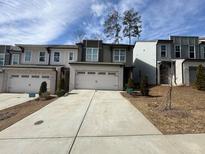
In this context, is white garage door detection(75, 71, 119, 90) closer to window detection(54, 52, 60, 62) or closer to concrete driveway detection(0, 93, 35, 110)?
window detection(54, 52, 60, 62)

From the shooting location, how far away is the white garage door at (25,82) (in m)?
17.2

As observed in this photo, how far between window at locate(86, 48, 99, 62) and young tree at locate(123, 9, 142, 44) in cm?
1322

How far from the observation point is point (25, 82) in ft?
56.7

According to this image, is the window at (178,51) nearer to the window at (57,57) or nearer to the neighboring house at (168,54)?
the neighboring house at (168,54)

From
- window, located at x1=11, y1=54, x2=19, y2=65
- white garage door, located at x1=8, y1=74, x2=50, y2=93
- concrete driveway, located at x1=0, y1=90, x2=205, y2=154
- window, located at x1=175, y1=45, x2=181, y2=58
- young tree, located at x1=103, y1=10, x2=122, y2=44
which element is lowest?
concrete driveway, located at x1=0, y1=90, x2=205, y2=154

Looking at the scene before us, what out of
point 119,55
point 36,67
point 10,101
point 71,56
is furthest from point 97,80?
point 10,101

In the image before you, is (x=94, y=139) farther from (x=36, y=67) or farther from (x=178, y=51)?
(x=178, y=51)

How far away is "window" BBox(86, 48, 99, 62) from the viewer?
19.7 meters

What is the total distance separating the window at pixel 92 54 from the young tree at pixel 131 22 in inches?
521

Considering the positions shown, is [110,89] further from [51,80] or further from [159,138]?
[159,138]

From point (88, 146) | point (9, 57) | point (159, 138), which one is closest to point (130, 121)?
point (159, 138)

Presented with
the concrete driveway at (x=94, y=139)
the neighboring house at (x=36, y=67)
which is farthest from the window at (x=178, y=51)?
the concrete driveway at (x=94, y=139)

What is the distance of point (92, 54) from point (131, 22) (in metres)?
15.1

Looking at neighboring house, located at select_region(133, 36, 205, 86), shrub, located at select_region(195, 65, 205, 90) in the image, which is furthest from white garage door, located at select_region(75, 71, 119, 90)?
shrub, located at select_region(195, 65, 205, 90)
